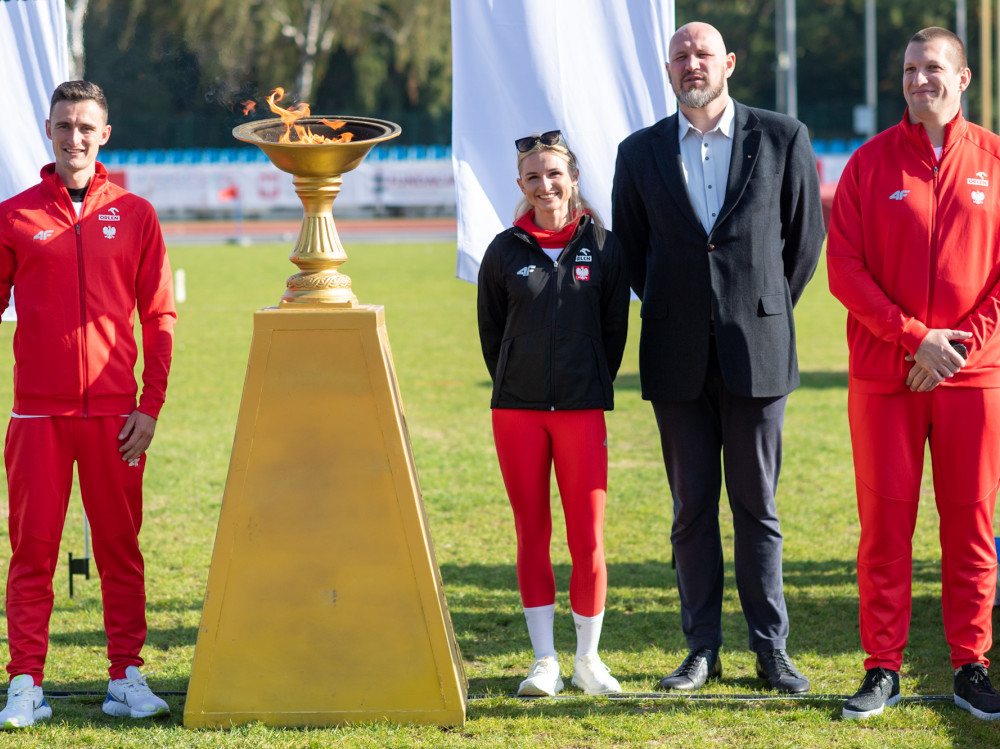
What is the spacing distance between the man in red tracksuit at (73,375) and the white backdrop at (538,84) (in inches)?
62.7

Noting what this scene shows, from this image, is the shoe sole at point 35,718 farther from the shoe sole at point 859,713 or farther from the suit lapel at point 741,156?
the suit lapel at point 741,156

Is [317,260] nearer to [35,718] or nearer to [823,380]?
[35,718]

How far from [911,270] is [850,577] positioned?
2360 mm

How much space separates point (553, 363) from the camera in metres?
3.95

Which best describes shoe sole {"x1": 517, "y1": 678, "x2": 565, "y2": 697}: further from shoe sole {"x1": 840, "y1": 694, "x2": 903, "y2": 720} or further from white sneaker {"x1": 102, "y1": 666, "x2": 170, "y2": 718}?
white sneaker {"x1": 102, "y1": 666, "x2": 170, "y2": 718}

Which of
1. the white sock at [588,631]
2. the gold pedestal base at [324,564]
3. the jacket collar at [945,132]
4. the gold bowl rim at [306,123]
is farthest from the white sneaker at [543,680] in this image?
the jacket collar at [945,132]

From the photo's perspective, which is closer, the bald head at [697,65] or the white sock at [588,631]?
the bald head at [697,65]

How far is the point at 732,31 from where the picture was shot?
4997 centimetres

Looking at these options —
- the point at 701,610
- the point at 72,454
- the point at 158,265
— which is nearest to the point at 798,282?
the point at 701,610

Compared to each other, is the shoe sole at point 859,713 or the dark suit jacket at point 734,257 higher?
the dark suit jacket at point 734,257

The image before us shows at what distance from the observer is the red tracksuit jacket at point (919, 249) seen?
367cm

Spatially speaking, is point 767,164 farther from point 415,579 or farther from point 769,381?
point 415,579

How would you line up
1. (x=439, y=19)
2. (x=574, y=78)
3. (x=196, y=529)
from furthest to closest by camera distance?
(x=439, y=19) < (x=196, y=529) < (x=574, y=78)

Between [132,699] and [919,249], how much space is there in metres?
2.96
